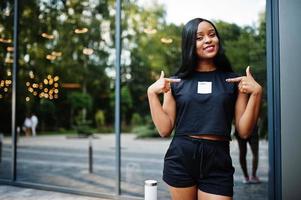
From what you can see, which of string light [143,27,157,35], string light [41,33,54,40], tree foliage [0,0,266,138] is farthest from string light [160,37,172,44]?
string light [41,33,54,40]

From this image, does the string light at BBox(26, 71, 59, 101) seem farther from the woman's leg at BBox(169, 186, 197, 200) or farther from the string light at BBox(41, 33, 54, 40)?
the woman's leg at BBox(169, 186, 197, 200)

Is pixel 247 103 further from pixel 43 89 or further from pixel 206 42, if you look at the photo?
pixel 43 89

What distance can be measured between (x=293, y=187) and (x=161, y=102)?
142 cm

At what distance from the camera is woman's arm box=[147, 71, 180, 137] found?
64.6 inches

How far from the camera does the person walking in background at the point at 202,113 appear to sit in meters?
1.57

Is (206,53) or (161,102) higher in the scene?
(206,53)

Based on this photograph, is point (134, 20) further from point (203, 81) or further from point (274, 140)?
point (203, 81)

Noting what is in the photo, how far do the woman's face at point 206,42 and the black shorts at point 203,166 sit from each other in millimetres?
407

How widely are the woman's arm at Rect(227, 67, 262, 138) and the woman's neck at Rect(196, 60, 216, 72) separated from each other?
15 cm

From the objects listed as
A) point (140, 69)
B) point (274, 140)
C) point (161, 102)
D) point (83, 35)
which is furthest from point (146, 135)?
point (161, 102)

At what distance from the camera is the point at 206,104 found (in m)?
1.60

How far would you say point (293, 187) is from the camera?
252 centimetres

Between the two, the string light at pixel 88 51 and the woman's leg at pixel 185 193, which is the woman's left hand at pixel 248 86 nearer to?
the woman's leg at pixel 185 193

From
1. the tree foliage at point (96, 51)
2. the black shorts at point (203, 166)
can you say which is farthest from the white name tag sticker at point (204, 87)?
the tree foliage at point (96, 51)
